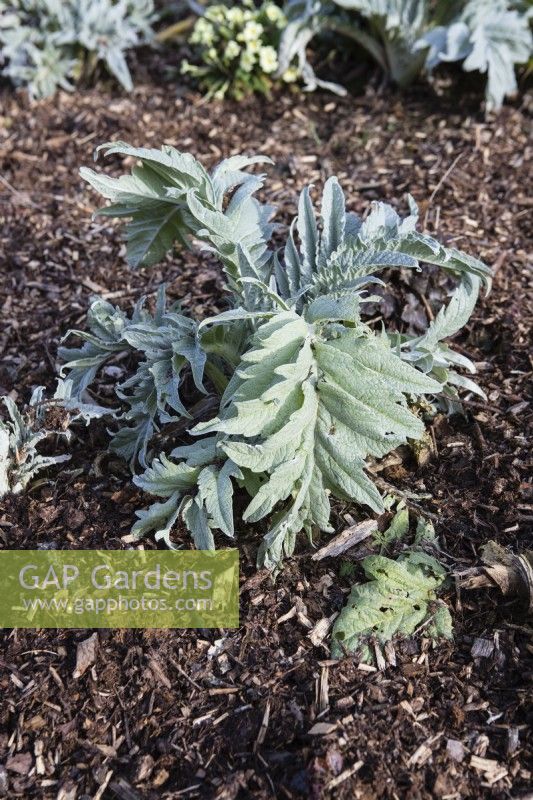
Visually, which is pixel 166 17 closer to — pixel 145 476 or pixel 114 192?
pixel 114 192

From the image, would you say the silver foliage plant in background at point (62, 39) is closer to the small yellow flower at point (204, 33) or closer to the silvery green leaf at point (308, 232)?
the small yellow flower at point (204, 33)

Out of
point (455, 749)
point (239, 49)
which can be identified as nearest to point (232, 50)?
point (239, 49)

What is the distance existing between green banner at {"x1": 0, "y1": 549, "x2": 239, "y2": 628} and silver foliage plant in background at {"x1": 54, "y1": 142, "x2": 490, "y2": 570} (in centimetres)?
13

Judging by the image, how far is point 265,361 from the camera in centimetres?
254

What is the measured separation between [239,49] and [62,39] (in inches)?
42.0

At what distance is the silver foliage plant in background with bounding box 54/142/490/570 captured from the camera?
8.16 feet

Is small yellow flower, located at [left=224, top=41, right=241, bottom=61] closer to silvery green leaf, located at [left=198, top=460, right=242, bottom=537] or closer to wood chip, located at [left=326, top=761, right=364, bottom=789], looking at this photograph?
silvery green leaf, located at [left=198, top=460, right=242, bottom=537]

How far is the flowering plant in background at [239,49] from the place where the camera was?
190 inches

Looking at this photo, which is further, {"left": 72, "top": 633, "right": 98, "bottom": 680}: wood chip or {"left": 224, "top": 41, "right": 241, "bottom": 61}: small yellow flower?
{"left": 224, "top": 41, "right": 241, "bottom": 61}: small yellow flower

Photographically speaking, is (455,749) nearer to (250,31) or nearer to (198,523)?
(198,523)

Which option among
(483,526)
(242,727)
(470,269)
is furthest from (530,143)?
(242,727)

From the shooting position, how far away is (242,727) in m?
2.44

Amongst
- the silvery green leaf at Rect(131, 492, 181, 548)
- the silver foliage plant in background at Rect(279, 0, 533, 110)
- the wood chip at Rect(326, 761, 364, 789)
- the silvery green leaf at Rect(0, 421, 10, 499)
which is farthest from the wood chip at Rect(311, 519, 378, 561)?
the silver foliage plant in background at Rect(279, 0, 533, 110)

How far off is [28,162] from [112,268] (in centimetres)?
112
